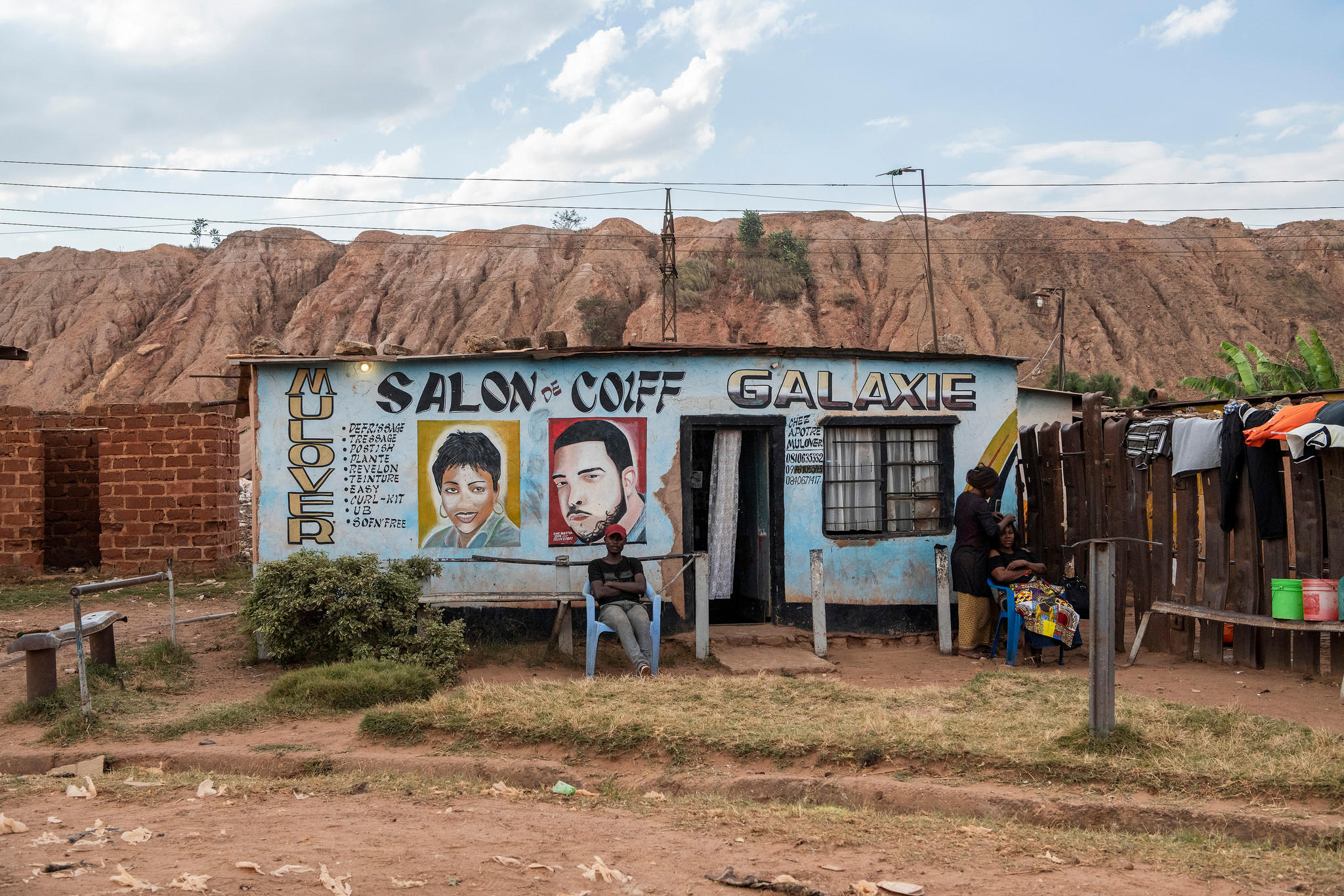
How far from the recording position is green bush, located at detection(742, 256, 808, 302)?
45375mm

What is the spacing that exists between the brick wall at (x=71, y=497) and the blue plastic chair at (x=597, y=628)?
1070 cm

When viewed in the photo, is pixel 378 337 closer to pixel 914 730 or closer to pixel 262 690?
pixel 262 690

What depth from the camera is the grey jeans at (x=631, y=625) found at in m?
8.37

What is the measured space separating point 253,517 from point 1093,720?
295 inches

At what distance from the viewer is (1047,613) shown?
8914mm

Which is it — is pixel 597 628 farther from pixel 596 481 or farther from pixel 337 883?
pixel 337 883

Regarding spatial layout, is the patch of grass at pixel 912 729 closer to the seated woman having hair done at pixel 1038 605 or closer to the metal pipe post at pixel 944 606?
the seated woman having hair done at pixel 1038 605

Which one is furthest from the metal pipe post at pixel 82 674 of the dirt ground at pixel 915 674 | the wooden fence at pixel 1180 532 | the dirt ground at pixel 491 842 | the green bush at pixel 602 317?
the green bush at pixel 602 317

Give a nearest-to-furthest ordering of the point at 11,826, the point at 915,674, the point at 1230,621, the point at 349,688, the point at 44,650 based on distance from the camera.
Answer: the point at 11,826 → the point at 44,650 → the point at 349,688 → the point at 1230,621 → the point at 915,674

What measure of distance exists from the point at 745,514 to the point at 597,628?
9.26 ft

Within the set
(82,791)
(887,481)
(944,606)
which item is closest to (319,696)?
(82,791)

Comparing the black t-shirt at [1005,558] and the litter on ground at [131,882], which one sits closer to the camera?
the litter on ground at [131,882]

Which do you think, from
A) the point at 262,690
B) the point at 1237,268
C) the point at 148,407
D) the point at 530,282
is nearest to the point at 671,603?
the point at 262,690

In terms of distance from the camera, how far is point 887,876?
159 inches
